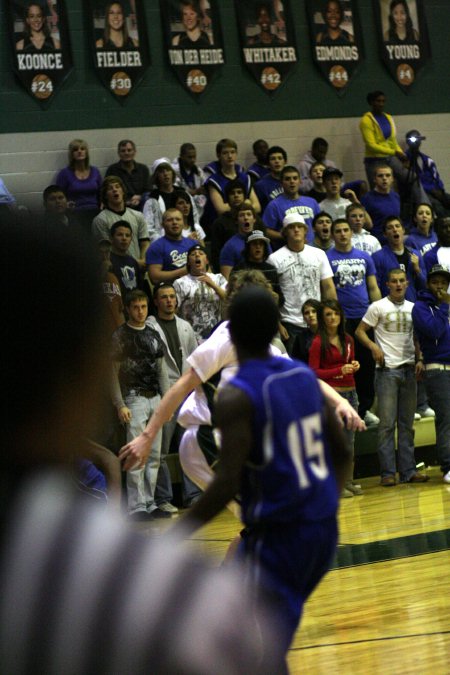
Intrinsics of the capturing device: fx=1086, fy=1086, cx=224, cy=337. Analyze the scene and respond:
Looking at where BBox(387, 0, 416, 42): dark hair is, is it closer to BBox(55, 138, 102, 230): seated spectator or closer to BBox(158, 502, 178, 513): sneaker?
BBox(55, 138, 102, 230): seated spectator

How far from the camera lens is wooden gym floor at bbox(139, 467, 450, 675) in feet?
16.2

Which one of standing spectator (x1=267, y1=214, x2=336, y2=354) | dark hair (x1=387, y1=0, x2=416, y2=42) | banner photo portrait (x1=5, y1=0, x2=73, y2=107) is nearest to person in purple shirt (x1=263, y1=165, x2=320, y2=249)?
standing spectator (x1=267, y1=214, x2=336, y2=354)

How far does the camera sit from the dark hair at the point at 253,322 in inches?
145

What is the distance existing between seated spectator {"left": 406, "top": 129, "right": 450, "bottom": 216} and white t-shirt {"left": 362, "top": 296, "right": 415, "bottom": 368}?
4.37 meters

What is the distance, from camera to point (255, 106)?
1499 centimetres

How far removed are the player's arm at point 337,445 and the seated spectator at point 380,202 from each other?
382 inches

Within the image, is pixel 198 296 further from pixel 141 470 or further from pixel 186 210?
pixel 141 470

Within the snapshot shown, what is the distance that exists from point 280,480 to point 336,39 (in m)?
13.1

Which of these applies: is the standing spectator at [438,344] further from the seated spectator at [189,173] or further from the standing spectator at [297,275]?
the seated spectator at [189,173]

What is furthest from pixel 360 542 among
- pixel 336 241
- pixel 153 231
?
pixel 153 231

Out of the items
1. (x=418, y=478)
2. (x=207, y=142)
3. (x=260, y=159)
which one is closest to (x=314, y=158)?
(x=260, y=159)

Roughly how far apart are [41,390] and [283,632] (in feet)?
8.20

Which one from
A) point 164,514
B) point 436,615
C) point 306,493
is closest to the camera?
point 306,493

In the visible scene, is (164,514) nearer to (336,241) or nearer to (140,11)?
(336,241)
